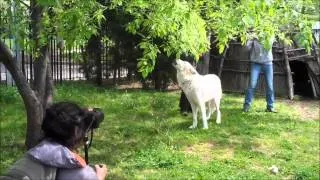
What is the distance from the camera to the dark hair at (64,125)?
3109mm

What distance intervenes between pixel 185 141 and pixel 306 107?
4.72m

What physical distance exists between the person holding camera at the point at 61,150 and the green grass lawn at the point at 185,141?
4.10 metres

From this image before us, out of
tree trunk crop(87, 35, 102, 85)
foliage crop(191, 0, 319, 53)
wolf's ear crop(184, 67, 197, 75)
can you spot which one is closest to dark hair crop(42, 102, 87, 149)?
foliage crop(191, 0, 319, 53)

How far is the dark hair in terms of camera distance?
10.2 feet

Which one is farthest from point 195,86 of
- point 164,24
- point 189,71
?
point 164,24

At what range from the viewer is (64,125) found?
3.11 m

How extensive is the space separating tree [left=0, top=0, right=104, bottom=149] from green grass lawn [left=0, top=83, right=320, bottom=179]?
90 cm

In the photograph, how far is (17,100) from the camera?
12.5 m

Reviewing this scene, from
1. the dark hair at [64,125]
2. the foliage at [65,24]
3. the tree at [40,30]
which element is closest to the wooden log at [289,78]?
the tree at [40,30]

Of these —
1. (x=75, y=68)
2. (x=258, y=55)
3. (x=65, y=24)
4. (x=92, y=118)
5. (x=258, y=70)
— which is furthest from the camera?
(x=75, y=68)

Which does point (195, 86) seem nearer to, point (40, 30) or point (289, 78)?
point (40, 30)

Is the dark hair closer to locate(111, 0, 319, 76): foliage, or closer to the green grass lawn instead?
locate(111, 0, 319, 76): foliage

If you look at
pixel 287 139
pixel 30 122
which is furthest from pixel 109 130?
pixel 287 139

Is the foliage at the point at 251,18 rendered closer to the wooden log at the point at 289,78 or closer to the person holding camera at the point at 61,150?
the person holding camera at the point at 61,150
